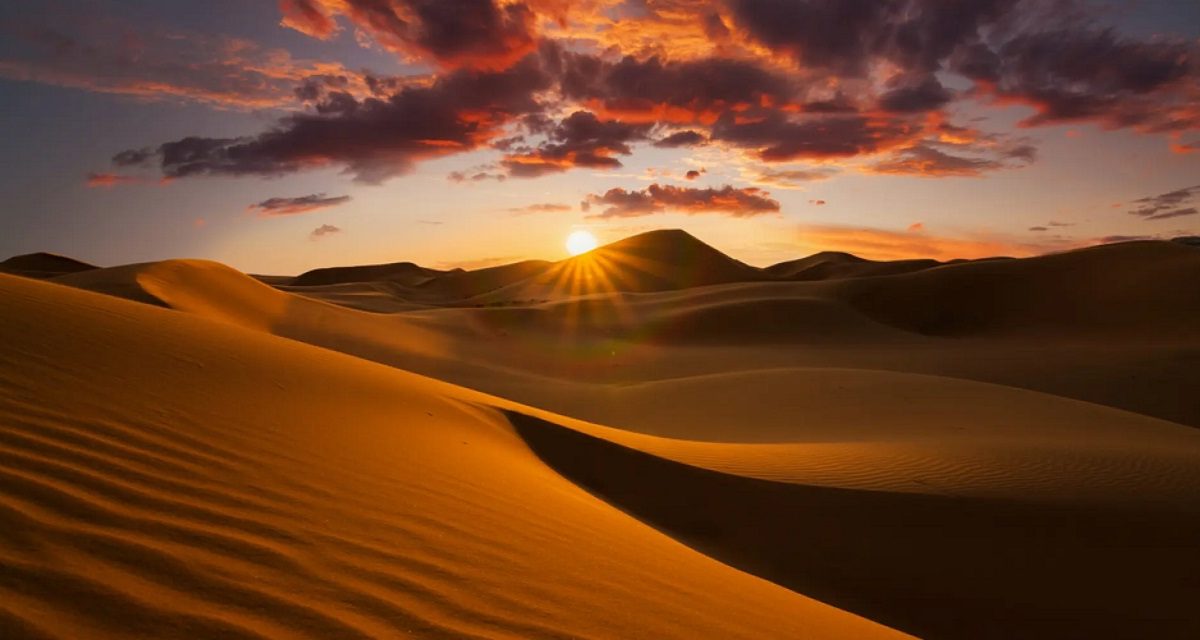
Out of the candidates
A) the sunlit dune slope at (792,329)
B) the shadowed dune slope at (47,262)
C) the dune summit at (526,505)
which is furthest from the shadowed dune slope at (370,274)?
the dune summit at (526,505)

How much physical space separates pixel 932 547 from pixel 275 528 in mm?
5746

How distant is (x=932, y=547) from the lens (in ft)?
20.6

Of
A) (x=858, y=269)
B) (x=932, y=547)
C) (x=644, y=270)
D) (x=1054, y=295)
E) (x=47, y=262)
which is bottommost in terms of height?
(x=932, y=547)

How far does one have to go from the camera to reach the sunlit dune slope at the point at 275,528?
2076mm

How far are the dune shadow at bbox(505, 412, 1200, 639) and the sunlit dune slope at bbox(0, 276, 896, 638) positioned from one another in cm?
135

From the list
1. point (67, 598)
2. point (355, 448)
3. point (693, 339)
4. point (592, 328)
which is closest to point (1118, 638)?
point (355, 448)

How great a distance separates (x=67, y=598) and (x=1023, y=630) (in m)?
6.04

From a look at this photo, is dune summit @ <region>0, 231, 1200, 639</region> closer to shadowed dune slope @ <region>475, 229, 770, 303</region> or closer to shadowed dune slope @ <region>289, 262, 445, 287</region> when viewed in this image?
shadowed dune slope @ <region>475, 229, 770, 303</region>

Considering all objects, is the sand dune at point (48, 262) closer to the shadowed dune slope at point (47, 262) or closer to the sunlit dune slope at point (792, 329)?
the shadowed dune slope at point (47, 262)

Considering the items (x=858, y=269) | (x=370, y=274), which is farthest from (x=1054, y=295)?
(x=370, y=274)

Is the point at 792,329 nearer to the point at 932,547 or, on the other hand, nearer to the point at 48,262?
the point at 932,547

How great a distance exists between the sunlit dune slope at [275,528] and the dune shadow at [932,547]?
1.35 metres

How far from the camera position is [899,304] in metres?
43.2

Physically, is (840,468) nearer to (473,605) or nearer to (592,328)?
(473,605)
